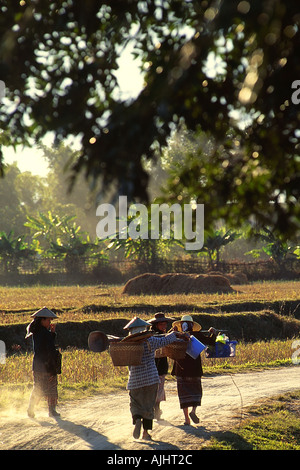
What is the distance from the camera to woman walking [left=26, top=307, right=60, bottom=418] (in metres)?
11.4

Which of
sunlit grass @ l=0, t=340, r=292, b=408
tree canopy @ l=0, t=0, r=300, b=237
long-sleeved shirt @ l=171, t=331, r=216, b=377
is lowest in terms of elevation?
sunlit grass @ l=0, t=340, r=292, b=408

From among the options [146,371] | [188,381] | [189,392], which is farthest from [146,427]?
[188,381]

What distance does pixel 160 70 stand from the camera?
6457mm

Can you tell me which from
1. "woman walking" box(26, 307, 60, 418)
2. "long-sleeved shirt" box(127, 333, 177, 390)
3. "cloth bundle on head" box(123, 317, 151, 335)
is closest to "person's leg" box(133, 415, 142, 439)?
"long-sleeved shirt" box(127, 333, 177, 390)

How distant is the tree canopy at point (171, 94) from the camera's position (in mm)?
6055

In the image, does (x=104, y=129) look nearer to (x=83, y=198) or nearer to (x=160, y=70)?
(x=160, y=70)

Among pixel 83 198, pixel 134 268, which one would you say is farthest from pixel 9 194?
pixel 134 268

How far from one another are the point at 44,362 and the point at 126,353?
2.45m

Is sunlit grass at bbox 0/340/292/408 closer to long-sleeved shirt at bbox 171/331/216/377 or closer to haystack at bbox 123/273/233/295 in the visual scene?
long-sleeved shirt at bbox 171/331/216/377

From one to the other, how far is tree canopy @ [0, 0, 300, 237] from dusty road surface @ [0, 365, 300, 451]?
12.4ft

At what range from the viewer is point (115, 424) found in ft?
35.1

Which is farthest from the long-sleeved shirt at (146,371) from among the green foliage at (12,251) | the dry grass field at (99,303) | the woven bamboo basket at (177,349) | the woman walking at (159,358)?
the green foliage at (12,251)

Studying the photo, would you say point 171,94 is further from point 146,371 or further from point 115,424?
point 115,424

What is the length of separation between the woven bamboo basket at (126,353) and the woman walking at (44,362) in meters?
2.17
